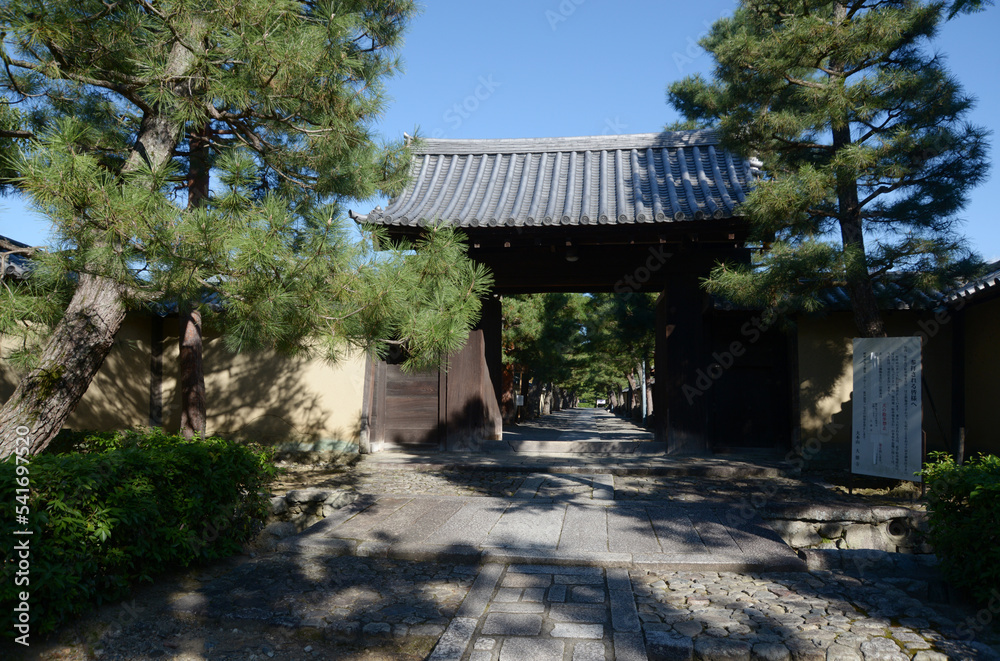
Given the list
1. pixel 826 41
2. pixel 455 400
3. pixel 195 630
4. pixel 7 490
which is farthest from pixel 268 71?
pixel 455 400

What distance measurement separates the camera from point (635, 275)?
8.63 metres

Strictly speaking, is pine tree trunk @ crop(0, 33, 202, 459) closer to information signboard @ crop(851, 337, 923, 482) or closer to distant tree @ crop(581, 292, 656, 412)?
information signboard @ crop(851, 337, 923, 482)

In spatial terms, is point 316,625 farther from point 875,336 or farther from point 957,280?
point 957,280

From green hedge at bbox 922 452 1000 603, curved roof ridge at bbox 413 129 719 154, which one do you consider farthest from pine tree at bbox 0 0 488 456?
curved roof ridge at bbox 413 129 719 154

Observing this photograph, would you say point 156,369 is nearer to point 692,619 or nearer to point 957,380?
point 692,619

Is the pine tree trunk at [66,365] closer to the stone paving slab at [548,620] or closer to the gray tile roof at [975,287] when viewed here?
the stone paving slab at [548,620]

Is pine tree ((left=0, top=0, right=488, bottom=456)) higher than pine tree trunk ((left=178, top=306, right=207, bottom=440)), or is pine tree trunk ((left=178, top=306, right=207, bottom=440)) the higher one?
pine tree ((left=0, top=0, right=488, bottom=456))

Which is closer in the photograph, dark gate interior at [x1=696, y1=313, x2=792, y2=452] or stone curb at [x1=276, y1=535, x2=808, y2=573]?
stone curb at [x1=276, y1=535, x2=808, y2=573]

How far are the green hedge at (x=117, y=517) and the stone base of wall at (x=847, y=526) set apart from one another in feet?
14.0

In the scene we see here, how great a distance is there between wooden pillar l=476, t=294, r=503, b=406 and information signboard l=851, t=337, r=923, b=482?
5014 mm

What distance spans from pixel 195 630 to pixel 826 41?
719cm

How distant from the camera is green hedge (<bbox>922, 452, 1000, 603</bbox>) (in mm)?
3230

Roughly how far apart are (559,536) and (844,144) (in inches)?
203

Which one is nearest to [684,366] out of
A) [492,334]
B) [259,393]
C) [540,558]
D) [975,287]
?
[492,334]
